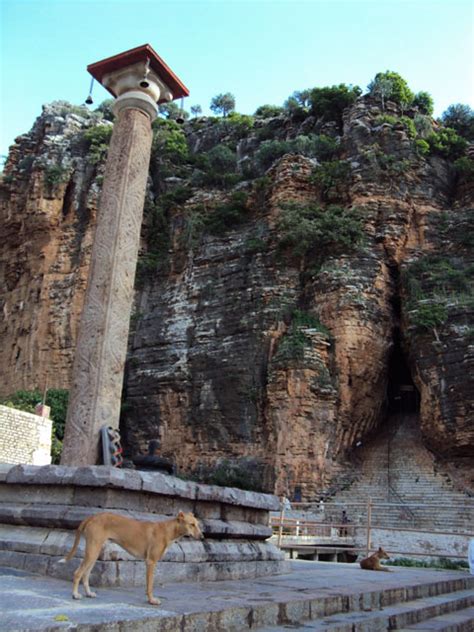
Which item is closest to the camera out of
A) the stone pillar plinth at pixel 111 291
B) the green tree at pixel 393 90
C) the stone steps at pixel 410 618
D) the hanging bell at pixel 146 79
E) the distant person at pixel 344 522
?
the stone steps at pixel 410 618

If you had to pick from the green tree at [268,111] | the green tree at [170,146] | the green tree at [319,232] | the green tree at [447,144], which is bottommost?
the green tree at [319,232]

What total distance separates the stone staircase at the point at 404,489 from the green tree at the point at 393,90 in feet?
51.7

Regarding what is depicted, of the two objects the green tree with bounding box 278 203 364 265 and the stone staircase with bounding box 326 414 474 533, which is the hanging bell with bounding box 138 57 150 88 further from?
the green tree with bounding box 278 203 364 265

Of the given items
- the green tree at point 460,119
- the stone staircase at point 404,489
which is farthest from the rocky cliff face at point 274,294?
the green tree at point 460,119

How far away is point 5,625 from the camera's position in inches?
92.0

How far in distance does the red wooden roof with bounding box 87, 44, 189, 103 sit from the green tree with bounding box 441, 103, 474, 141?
89.7ft

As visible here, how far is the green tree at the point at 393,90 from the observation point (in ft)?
98.1

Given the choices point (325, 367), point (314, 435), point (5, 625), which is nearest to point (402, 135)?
point (325, 367)

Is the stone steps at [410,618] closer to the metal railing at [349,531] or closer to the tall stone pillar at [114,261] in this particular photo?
the tall stone pillar at [114,261]

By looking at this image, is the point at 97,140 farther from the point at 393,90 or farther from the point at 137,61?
the point at 137,61

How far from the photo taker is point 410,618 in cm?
457

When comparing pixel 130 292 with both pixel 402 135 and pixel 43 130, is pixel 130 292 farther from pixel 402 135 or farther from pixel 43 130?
pixel 43 130

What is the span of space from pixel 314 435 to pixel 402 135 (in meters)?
14.3

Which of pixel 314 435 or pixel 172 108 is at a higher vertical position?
pixel 172 108
